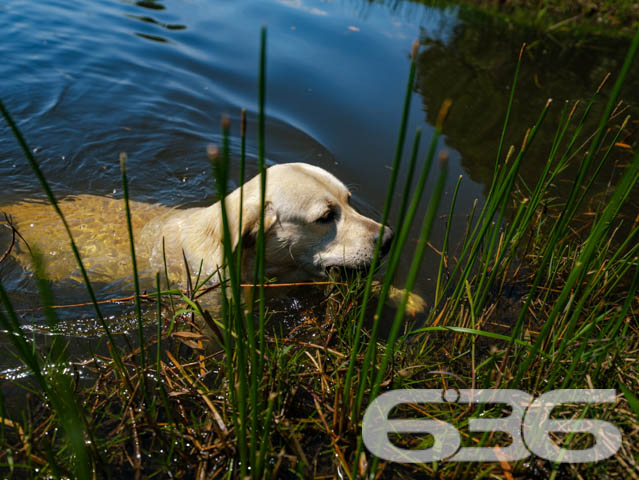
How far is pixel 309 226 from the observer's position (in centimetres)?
326

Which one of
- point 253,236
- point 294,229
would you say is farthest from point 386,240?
point 253,236

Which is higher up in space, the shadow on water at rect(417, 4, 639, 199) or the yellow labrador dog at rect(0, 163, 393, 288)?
the shadow on water at rect(417, 4, 639, 199)

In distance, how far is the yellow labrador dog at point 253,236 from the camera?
3125 mm

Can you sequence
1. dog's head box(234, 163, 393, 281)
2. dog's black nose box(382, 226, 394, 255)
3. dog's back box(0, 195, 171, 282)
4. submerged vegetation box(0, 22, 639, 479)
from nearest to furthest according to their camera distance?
submerged vegetation box(0, 22, 639, 479), dog's black nose box(382, 226, 394, 255), dog's head box(234, 163, 393, 281), dog's back box(0, 195, 171, 282)

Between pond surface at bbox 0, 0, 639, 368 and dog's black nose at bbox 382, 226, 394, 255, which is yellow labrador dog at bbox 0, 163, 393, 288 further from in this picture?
pond surface at bbox 0, 0, 639, 368

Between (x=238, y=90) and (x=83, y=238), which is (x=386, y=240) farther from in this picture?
(x=238, y=90)

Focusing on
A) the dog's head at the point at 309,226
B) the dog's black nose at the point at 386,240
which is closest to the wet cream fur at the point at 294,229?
the dog's head at the point at 309,226

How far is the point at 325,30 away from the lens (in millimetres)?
8422

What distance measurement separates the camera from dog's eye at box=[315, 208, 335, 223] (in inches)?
128

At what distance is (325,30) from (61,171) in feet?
17.8

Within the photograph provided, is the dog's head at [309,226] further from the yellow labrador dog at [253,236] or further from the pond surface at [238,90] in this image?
the pond surface at [238,90]

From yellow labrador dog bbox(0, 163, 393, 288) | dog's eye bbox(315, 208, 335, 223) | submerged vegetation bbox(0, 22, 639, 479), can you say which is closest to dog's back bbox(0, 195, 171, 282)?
yellow labrador dog bbox(0, 163, 393, 288)

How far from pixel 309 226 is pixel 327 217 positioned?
0.14 meters

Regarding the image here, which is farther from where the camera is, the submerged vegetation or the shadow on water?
the shadow on water
